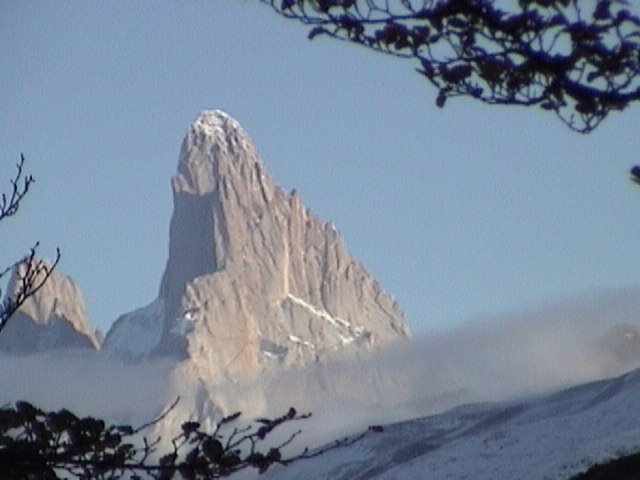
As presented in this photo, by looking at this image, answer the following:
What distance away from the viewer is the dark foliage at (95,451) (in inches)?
439

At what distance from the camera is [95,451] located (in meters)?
11.4

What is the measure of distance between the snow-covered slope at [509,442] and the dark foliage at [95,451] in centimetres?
129

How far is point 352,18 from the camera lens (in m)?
16.5

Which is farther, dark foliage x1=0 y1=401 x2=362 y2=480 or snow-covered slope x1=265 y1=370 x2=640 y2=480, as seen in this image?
snow-covered slope x1=265 y1=370 x2=640 y2=480

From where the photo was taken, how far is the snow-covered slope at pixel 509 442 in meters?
64.9

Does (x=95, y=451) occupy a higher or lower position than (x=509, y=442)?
lower

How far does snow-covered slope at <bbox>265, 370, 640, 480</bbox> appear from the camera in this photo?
2554 inches

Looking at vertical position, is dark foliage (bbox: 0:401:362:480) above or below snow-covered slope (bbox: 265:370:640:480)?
below

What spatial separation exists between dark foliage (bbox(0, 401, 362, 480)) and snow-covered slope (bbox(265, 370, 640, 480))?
1288mm

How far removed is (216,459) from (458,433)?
140 m

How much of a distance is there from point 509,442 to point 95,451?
85736 mm

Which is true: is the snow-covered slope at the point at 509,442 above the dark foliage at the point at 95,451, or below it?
above

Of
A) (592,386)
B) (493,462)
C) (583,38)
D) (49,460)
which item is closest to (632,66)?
(583,38)

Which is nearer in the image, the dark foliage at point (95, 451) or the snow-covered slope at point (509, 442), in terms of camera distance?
the dark foliage at point (95, 451)
